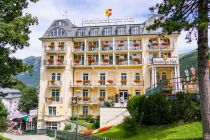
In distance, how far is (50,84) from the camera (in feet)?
180

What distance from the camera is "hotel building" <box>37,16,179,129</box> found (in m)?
53.1

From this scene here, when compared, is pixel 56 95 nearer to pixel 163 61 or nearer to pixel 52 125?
pixel 52 125

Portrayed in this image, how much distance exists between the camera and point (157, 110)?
21734 millimetres

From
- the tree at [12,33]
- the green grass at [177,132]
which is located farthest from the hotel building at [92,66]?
the tree at [12,33]

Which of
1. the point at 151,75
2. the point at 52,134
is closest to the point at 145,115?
the point at 52,134

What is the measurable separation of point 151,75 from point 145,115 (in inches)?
1150

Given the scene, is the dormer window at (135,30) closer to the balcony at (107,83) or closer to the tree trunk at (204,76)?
the balcony at (107,83)

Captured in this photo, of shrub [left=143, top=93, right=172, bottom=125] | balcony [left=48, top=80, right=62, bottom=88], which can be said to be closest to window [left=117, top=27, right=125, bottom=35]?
balcony [left=48, top=80, right=62, bottom=88]

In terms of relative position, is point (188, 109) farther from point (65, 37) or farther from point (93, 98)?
point (65, 37)

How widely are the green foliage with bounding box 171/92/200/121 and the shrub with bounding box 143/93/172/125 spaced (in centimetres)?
45

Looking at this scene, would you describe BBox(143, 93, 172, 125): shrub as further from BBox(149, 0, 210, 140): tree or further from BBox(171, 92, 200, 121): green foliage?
BBox(149, 0, 210, 140): tree

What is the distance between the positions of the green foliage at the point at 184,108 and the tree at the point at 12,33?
32.9ft

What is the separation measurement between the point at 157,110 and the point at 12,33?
11161mm

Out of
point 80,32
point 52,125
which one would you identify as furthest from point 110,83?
point 52,125
